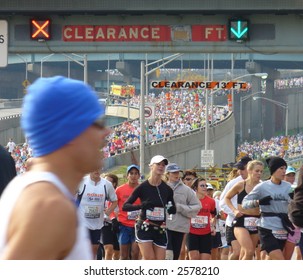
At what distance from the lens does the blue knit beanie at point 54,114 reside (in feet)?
11.0

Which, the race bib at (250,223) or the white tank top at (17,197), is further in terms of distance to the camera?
the race bib at (250,223)

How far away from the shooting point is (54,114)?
334cm

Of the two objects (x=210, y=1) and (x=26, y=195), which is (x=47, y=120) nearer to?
(x=26, y=195)

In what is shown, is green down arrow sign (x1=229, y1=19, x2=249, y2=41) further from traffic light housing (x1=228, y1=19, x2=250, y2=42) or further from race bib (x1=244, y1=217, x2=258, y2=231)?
race bib (x1=244, y1=217, x2=258, y2=231)

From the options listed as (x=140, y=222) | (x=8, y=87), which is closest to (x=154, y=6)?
(x=140, y=222)

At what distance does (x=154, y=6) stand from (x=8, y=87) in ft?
427

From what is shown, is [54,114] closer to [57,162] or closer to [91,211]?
[57,162]

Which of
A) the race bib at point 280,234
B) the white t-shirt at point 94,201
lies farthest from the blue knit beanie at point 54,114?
the white t-shirt at point 94,201

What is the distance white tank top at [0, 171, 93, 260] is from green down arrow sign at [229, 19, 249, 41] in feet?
70.4

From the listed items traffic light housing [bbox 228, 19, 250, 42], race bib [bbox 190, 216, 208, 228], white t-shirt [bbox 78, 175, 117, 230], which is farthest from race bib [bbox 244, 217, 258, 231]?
traffic light housing [bbox 228, 19, 250, 42]

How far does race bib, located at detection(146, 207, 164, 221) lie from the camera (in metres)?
15.5

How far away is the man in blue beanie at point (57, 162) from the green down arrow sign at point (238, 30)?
21.4 metres

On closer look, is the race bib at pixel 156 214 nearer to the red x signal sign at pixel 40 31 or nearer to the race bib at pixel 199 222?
the race bib at pixel 199 222

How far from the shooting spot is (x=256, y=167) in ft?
50.3
